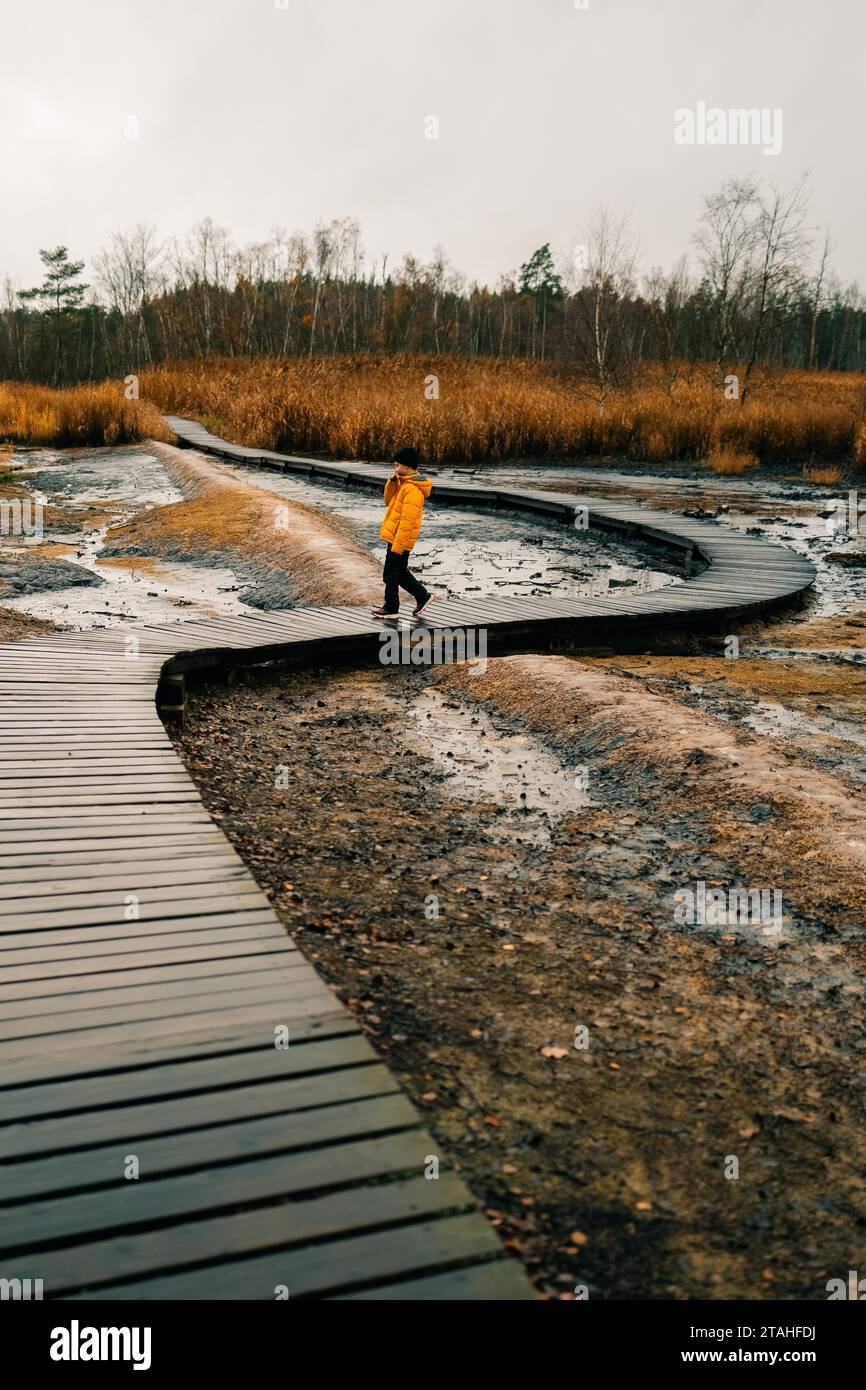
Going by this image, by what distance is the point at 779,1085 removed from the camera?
9.93ft

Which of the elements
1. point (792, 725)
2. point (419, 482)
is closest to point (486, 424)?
point (419, 482)

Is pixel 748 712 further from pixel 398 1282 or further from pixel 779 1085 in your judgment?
pixel 398 1282

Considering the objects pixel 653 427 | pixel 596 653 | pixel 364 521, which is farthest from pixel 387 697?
pixel 653 427

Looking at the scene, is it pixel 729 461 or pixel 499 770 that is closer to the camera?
pixel 499 770

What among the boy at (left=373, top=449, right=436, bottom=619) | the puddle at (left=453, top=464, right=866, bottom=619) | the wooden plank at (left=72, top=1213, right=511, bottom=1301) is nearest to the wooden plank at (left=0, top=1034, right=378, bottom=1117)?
the wooden plank at (left=72, top=1213, right=511, bottom=1301)

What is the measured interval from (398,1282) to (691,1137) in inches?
47.3

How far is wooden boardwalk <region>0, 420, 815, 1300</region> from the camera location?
75.3 inches

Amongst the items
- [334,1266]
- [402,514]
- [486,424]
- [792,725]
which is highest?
[486,424]

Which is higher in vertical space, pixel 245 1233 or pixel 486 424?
pixel 486 424

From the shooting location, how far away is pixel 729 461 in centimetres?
1973

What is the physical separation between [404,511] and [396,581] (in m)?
0.58

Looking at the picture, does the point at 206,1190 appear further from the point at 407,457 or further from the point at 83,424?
the point at 83,424

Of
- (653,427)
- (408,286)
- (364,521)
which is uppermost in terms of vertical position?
(408,286)

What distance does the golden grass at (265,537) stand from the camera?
9.77 meters
